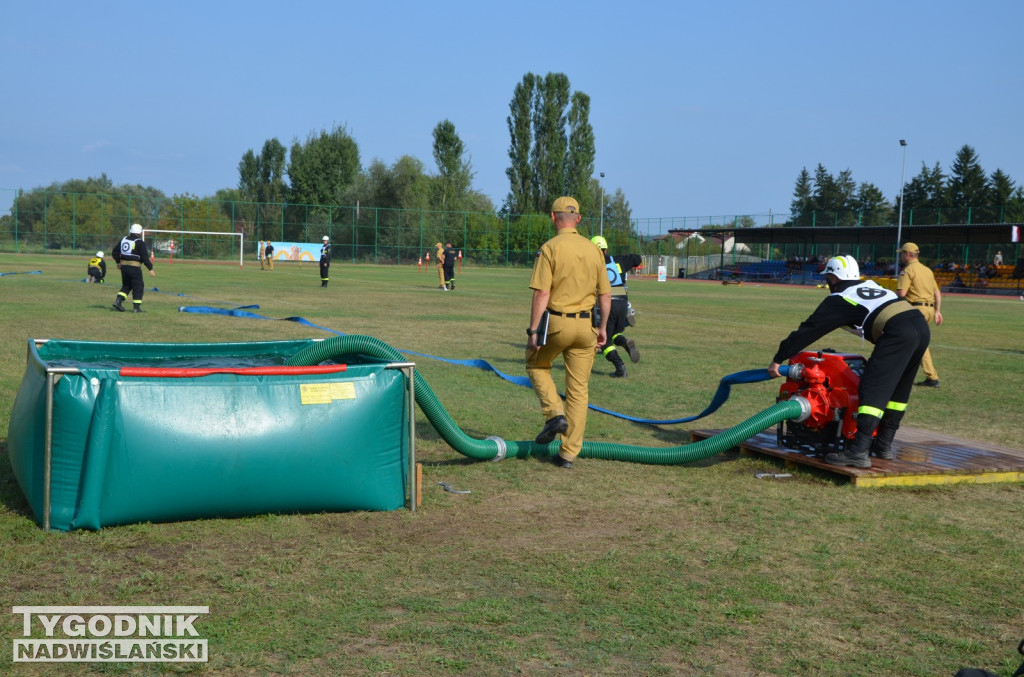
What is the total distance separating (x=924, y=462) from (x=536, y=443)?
303 cm

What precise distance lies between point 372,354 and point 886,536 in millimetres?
3466

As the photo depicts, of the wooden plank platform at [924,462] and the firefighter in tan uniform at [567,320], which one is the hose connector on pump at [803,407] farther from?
the firefighter in tan uniform at [567,320]

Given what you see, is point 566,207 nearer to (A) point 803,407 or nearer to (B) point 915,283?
(A) point 803,407

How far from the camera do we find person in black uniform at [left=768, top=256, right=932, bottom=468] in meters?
6.85

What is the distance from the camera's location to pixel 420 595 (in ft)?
14.3

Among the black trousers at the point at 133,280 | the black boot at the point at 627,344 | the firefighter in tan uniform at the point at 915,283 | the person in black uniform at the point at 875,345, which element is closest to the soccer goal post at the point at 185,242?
the black trousers at the point at 133,280

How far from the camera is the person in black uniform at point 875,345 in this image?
6852mm

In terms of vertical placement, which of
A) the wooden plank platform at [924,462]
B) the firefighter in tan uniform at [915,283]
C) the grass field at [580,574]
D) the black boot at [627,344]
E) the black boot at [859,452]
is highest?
the firefighter in tan uniform at [915,283]

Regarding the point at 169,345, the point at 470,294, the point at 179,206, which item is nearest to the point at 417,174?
the point at 179,206

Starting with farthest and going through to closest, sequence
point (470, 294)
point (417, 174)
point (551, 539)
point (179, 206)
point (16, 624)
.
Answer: point (417, 174) → point (179, 206) → point (470, 294) → point (551, 539) → point (16, 624)

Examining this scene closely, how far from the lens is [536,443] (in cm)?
717

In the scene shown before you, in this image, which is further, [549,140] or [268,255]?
[549,140]

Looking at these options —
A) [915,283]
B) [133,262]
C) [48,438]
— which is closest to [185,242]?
[133,262]

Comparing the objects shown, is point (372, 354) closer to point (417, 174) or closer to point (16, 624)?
point (16, 624)
